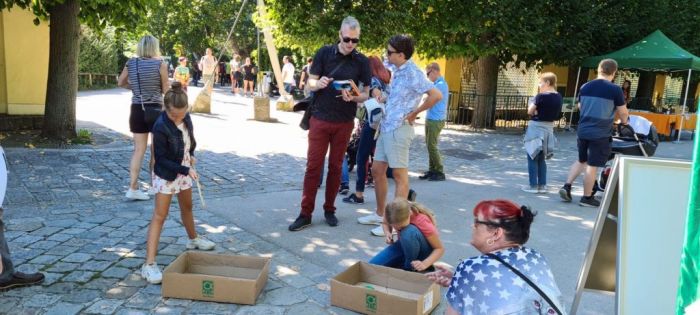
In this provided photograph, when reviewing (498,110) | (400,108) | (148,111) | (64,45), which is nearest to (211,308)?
(400,108)

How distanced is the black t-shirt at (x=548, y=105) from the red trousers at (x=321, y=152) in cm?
318

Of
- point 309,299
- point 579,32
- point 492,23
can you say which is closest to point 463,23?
point 492,23

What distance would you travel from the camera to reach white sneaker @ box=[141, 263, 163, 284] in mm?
4000

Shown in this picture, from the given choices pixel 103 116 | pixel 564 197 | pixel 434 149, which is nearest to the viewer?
pixel 564 197

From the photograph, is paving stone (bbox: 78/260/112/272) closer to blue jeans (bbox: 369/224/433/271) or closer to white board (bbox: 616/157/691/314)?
blue jeans (bbox: 369/224/433/271)

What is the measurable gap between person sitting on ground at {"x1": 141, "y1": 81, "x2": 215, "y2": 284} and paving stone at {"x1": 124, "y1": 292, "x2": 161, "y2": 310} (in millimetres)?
187

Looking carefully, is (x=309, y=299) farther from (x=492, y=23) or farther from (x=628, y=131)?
(x=492, y=23)

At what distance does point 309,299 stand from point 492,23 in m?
11.2

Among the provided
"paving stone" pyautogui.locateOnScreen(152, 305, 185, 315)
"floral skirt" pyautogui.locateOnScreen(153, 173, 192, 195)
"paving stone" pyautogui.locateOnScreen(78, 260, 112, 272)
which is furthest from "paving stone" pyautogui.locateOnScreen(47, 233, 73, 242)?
"paving stone" pyautogui.locateOnScreen(152, 305, 185, 315)

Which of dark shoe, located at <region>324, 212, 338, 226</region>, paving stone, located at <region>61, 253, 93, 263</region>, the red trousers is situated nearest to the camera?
paving stone, located at <region>61, 253, 93, 263</region>

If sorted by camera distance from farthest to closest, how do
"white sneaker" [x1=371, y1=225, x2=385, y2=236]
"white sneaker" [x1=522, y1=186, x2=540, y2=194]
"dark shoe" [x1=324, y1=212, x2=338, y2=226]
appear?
"white sneaker" [x1=522, y1=186, x2=540, y2=194] < "dark shoe" [x1=324, y1=212, x2=338, y2=226] < "white sneaker" [x1=371, y1=225, x2=385, y2=236]

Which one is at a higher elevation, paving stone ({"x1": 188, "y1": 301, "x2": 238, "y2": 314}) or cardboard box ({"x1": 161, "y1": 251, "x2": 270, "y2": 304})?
cardboard box ({"x1": 161, "y1": 251, "x2": 270, "y2": 304})

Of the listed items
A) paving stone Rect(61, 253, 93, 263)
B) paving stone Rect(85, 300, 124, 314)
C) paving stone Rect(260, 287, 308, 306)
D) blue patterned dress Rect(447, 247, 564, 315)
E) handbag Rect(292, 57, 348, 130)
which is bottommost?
paving stone Rect(85, 300, 124, 314)

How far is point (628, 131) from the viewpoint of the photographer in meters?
7.46
